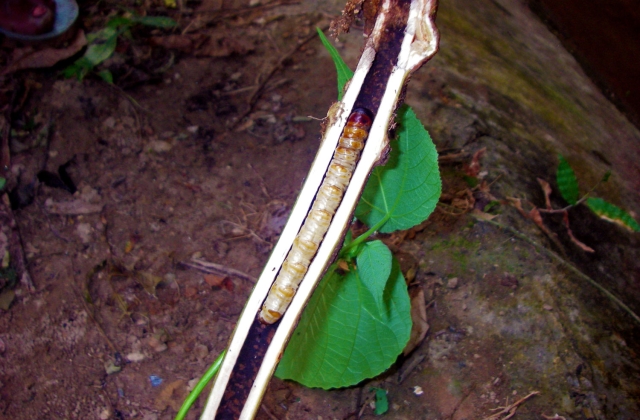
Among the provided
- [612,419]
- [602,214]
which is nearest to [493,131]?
[602,214]

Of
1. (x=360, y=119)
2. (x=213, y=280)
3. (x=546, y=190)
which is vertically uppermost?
(x=360, y=119)

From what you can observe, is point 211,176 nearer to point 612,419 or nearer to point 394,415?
point 394,415

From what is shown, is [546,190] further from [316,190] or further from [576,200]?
[316,190]

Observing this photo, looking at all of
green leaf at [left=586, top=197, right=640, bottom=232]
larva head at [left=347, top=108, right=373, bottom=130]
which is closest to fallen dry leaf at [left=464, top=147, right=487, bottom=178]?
green leaf at [left=586, top=197, right=640, bottom=232]

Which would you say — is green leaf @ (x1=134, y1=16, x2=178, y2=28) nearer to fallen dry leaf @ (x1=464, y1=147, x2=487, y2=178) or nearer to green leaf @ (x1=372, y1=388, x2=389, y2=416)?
fallen dry leaf @ (x1=464, y1=147, x2=487, y2=178)

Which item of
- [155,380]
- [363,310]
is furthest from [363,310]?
[155,380]

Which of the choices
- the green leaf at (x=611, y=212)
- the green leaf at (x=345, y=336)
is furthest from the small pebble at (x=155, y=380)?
the green leaf at (x=611, y=212)

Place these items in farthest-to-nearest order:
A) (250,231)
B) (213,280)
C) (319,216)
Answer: (250,231) < (213,280) < (319,216)
